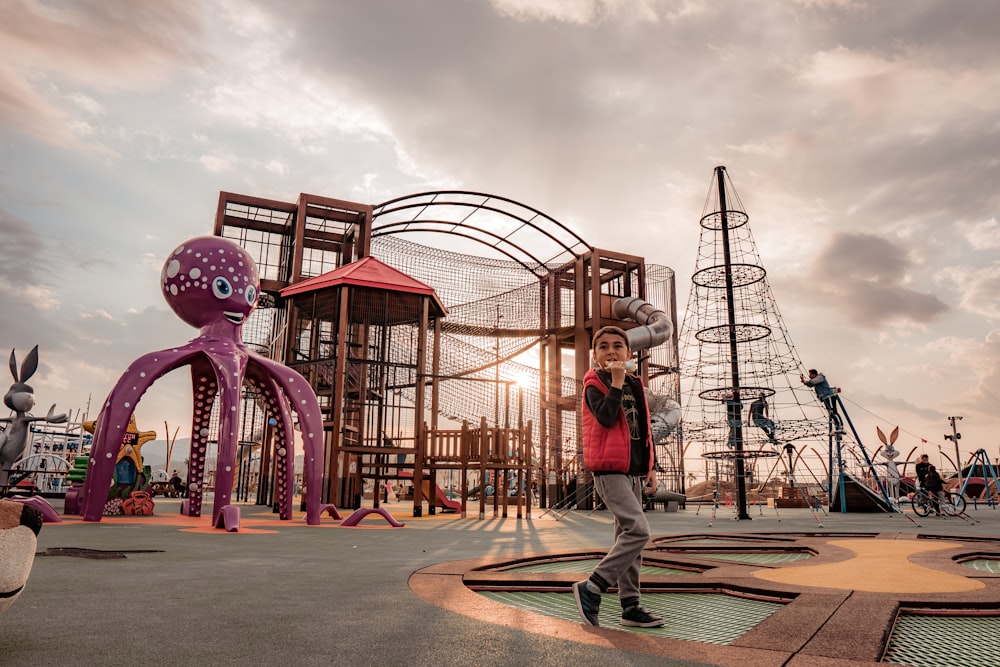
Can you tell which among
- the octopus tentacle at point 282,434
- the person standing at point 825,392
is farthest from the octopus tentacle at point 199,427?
the person standing at point 825,392

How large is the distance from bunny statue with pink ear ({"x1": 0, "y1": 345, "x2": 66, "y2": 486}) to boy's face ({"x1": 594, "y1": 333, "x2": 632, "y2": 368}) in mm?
17745

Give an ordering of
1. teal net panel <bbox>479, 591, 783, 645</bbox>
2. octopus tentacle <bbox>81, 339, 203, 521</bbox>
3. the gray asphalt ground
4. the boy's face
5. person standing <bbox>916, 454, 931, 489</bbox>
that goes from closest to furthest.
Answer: the gray asphalt ground, teal net panel <bbox>479, 591, 783, 645</bbox>, the boy's face, octopus tentacle <bbox>81, 339, 203, 521</bbox>, person standing <bbox>916, 454, 931, 489</bbox>

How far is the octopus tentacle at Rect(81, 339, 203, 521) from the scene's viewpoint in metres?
9.76

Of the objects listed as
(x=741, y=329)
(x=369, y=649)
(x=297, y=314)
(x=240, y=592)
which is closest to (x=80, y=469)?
(x=297, y=314)

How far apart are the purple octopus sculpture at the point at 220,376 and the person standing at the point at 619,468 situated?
752cm

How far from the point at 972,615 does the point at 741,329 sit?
13777 mm

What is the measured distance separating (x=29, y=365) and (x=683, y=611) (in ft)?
62.7

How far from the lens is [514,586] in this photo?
13.1ft

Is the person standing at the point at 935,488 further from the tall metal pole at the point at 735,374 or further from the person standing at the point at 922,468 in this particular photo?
the tall metal pole at the point at 735,374

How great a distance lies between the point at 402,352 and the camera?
16641 mm

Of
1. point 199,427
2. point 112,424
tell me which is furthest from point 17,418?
point 112,424

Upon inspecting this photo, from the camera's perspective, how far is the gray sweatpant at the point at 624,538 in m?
3.15

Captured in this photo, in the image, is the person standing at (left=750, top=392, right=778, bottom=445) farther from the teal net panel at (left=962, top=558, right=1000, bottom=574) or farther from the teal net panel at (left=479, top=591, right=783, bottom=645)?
the teal net panel at (left=479, top=591, right=783, bottom=645)

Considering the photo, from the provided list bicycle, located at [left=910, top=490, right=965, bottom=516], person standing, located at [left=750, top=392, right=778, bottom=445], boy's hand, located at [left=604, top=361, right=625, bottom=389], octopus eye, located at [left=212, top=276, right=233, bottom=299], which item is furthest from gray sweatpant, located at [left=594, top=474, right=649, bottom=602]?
bicycle, located at [left=910, top=490, right=965, bottom=516]
